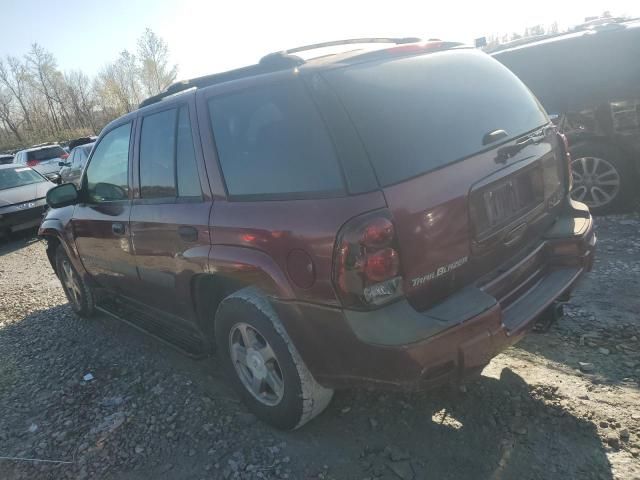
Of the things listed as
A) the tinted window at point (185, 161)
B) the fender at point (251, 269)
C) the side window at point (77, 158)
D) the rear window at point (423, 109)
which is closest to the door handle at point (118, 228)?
the tinted window at point (185, 161)

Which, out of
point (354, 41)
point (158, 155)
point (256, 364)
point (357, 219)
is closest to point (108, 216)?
point (158, 155)

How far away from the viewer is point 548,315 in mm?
2488

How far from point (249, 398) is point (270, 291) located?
0.88 metres

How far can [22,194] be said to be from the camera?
10375 millimetres

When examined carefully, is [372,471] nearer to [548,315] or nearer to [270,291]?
[270,291]

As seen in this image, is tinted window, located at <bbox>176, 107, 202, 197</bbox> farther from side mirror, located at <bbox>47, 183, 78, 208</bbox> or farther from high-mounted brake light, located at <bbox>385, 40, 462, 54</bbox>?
side mirror, located at <bbox>47, 183, 78, 208</bbox>

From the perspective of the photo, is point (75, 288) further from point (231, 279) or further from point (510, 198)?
point (510, 198)

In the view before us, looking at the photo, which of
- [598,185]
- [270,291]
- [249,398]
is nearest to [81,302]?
[249,398]

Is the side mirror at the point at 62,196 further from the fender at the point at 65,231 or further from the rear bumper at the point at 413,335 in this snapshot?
the rear bumper at the point at 413,335

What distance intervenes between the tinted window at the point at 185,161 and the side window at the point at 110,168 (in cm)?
79

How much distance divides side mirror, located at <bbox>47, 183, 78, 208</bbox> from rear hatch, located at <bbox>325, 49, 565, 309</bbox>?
2.87 metres

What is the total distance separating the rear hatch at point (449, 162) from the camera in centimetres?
209

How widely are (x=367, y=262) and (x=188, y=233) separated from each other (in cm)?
127

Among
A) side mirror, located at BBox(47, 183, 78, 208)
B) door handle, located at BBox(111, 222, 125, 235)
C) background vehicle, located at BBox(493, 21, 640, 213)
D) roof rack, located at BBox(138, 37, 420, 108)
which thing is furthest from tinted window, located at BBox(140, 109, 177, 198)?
background vehicle, located at BBox(493, 21, 640, 213)
